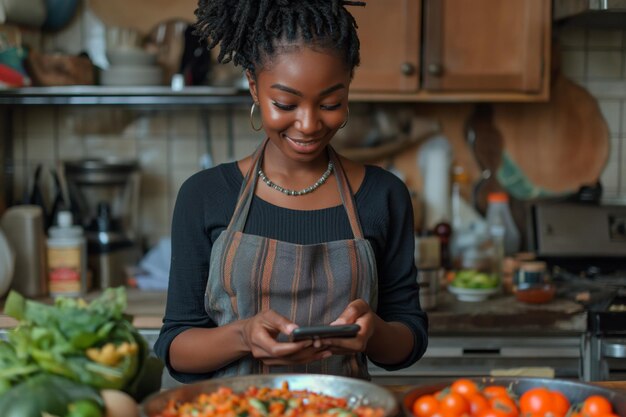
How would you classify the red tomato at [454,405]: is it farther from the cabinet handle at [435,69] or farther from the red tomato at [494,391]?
the cabinet handle at [435,69]

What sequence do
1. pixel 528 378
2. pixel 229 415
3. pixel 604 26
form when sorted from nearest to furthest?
pixel 229 415
pixel 528 378
pixel 604 26

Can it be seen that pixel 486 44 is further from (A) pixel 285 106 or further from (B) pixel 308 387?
(B) pixel 308 387

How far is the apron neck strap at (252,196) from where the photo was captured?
5.18 ft

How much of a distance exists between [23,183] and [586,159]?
2.06m

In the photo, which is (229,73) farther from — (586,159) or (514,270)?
(586,159)

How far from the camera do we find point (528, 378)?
1.27 m

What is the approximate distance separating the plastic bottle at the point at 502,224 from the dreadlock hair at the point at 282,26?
1649mm

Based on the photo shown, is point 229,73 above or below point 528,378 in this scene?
above

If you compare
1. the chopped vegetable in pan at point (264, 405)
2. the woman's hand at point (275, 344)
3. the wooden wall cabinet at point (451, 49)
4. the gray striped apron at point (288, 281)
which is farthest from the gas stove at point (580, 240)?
the chopped vegetable in pan at point (264, 405)

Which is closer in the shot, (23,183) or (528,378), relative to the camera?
(528,378)

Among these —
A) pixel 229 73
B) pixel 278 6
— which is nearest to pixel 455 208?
pixel 229 73

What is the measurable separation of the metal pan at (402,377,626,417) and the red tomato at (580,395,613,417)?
0.02m

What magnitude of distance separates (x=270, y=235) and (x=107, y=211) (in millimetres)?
1436

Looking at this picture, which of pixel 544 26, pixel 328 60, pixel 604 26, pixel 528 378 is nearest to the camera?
pixel 528 378
